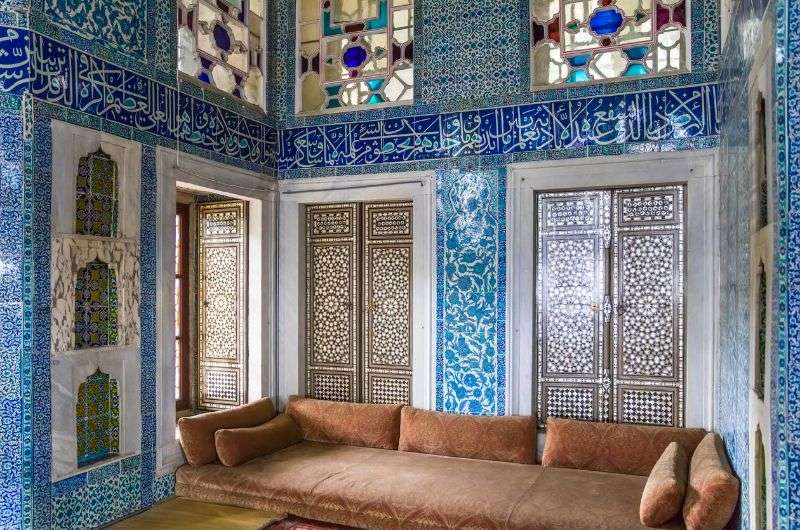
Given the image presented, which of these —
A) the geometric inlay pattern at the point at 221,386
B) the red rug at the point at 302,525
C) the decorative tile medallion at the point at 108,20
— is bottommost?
the red rug at the point at 302,525

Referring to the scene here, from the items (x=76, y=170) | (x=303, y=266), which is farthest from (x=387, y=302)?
(x=76, y=170)

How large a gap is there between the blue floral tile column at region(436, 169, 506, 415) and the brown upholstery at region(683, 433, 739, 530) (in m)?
1.65

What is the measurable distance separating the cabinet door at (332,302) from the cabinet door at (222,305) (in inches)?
20.9

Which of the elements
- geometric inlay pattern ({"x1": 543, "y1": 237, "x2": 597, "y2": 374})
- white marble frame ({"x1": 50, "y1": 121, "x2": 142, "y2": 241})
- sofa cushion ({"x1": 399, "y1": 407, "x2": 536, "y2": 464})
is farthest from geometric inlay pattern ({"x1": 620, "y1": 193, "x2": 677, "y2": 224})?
white marble frame ({"x1": 50, "y1": 121, "x2": 142, "y2": 241})

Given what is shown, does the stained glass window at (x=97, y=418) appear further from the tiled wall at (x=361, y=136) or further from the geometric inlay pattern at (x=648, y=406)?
the geometric inlay pattern at (x=648, y=406)

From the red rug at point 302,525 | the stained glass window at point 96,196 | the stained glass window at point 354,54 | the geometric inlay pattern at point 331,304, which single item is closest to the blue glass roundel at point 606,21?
the stained glass window at point 354,54

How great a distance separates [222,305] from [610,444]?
3.16 m

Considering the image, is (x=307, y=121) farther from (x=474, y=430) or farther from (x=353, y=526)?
(x=353, y=526)

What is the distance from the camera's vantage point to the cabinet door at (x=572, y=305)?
4551mm

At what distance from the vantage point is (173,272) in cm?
438

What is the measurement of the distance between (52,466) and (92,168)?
1.61m

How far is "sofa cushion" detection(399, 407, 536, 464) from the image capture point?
4.54 m

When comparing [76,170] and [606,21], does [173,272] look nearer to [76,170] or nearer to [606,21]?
[76,170]

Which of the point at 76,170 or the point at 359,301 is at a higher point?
the point at 76,170
